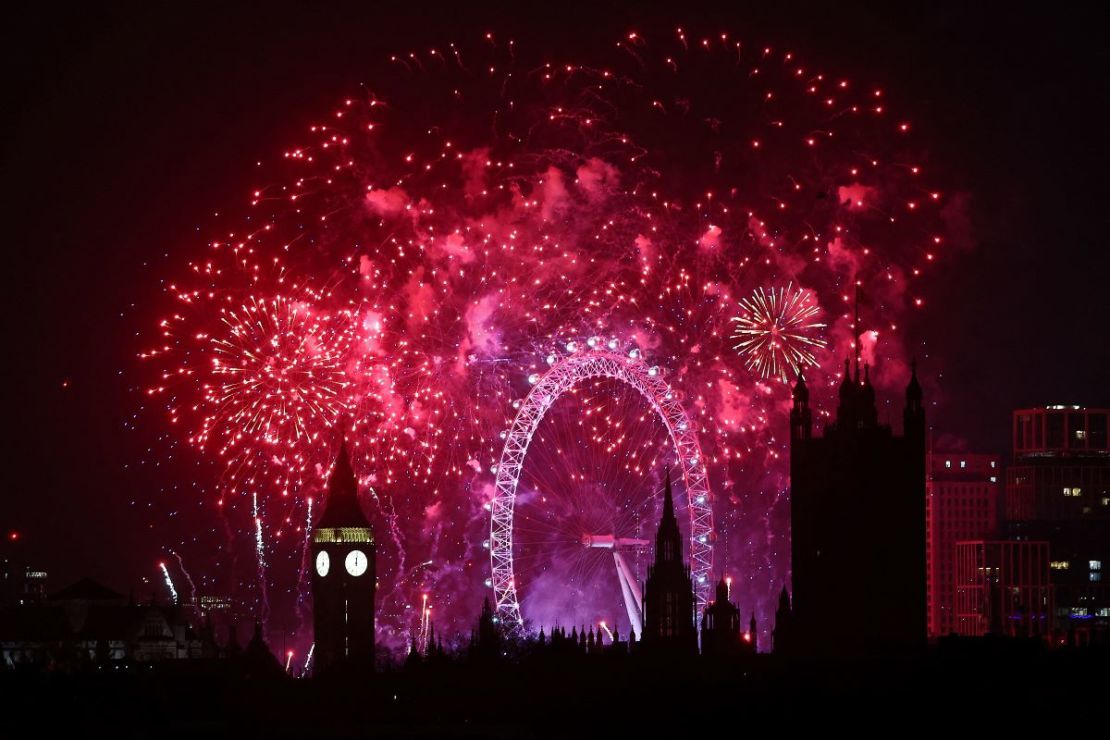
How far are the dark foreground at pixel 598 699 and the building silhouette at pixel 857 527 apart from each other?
442 centimetres

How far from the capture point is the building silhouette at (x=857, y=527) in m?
180

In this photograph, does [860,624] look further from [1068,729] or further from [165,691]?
[165,691]

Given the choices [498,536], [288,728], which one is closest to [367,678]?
[498,536]

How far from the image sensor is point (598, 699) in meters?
183

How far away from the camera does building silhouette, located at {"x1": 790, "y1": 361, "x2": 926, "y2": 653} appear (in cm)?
17962

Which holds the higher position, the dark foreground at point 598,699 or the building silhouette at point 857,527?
the building silhouette at point 857,527

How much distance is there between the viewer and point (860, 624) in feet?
589

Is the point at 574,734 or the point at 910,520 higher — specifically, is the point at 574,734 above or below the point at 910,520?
below

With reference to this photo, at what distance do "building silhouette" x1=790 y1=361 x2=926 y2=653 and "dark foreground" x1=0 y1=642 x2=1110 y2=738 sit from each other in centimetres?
442

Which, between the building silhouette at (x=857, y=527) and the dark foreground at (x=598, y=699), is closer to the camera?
the dark foreground at (x=598, y=699)

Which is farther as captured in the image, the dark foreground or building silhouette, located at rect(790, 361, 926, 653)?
building silhouette, located at rect(790, 361, 926, 653)

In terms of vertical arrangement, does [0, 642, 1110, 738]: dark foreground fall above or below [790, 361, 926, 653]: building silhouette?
below

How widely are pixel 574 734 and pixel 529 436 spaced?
94.7 ft

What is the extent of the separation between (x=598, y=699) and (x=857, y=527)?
27272 mm
